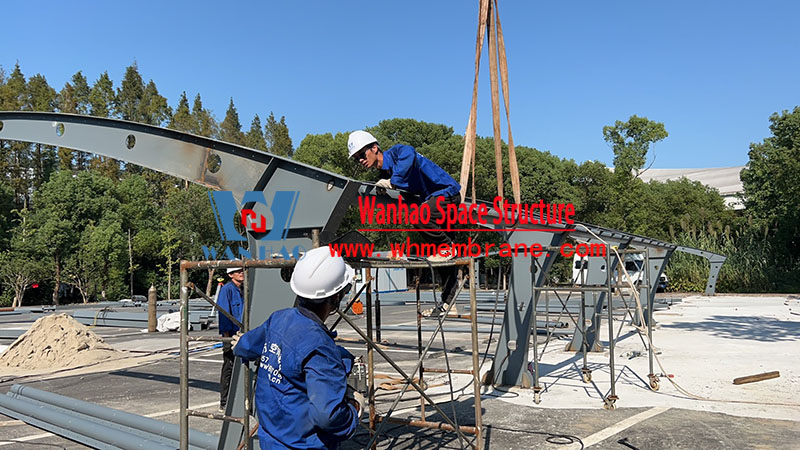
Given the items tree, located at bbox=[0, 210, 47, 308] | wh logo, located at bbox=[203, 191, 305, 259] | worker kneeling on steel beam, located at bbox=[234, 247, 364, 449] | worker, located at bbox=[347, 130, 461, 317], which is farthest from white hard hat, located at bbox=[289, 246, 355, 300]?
tree, located at bbox=[0, 210, 47, 308]

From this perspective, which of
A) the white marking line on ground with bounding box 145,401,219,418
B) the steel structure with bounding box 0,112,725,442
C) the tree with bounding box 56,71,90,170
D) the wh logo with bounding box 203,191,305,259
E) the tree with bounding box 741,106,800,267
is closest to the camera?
the steel structure with bounding box 0,112,725,442

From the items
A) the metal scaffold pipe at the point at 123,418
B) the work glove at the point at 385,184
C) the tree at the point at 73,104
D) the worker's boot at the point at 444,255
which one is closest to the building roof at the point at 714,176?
the tree at the point at 73,104

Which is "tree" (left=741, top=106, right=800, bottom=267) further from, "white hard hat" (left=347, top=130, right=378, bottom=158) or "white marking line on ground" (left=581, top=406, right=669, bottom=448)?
"white hard hat" (left=347, top=130, right=378, bottom=158)

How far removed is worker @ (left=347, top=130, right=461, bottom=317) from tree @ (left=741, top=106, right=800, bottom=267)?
30718 mm

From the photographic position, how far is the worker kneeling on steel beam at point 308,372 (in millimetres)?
2732

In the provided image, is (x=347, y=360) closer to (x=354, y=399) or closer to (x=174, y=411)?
(x=354, y=399)

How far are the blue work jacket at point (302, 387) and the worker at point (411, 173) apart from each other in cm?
265

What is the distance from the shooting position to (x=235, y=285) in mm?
7445

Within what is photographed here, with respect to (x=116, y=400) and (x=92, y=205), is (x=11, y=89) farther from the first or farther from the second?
(x=116, y=400)

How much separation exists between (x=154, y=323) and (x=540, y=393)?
1420cm

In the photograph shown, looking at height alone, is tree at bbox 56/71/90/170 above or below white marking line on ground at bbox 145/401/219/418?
above

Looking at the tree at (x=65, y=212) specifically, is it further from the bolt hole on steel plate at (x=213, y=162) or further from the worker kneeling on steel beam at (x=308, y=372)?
the worker kneeling on steel beam at (x=308, y=372)

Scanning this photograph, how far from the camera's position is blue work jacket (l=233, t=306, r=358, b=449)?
2723mm

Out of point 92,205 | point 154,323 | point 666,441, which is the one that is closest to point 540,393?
point 666,441
